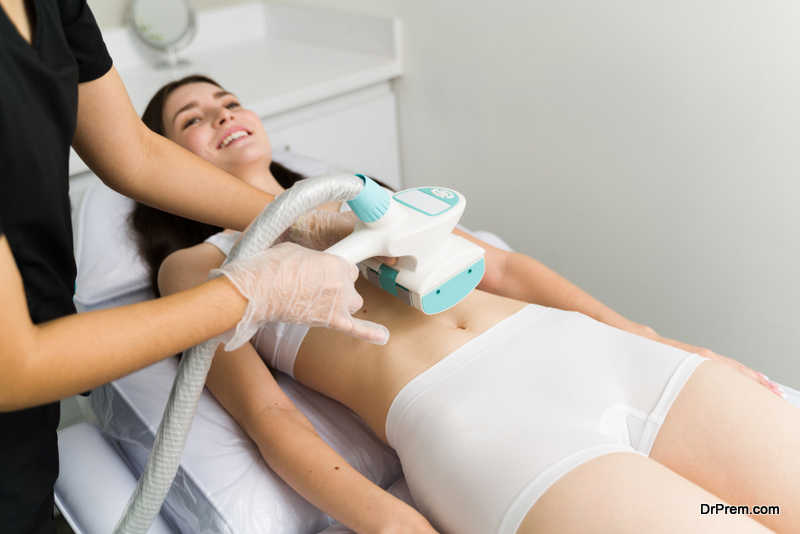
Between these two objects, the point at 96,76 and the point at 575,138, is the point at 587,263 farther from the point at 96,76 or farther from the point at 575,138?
the point at 96,76

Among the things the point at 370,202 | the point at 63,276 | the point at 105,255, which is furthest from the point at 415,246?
the point at 105,255

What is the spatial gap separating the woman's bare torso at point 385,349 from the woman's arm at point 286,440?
0.09 m

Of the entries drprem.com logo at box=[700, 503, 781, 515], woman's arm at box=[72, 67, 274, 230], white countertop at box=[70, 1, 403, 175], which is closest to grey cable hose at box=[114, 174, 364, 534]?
woman's arm at box=[72, 67, 274, 230]

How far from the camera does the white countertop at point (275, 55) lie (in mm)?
2203

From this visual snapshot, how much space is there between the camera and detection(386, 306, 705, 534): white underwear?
912 millimetres

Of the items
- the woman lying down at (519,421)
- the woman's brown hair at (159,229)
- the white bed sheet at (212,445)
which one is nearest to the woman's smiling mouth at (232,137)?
the woman's brown hair at (159,229)

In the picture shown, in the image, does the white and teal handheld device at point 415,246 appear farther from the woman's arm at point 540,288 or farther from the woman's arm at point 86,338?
the woman's arm at point 540,288

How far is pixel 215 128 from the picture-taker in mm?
1510

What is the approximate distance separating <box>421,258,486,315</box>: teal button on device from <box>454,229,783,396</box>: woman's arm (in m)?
0.37

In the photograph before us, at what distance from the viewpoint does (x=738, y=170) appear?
62.4 inches

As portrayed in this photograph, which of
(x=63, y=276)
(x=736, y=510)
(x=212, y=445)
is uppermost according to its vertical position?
(x=63, y=276)

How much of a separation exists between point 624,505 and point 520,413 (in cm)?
21

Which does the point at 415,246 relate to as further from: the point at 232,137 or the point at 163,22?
the point at 163,22

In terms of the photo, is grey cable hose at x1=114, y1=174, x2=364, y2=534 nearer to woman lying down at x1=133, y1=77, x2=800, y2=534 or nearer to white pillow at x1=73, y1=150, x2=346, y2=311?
woman lying down at x1=133, y1=77, x2=800, y2=534
